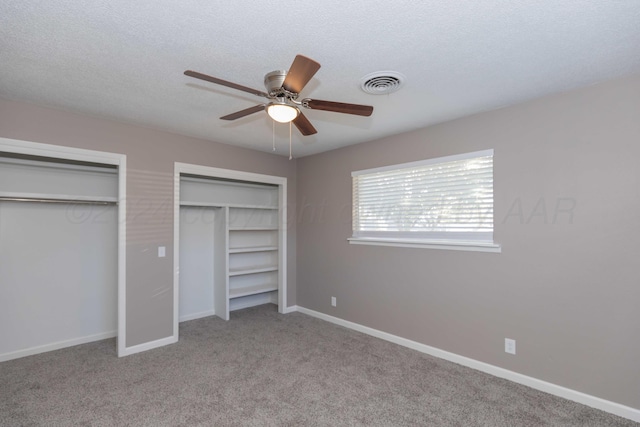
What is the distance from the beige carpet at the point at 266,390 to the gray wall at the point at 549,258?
300mm

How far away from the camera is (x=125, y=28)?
1775 millimetres

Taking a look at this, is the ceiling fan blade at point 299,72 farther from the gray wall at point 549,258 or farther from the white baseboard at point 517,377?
the white baseboard at point 517,377

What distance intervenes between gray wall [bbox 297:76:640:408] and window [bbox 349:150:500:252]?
10cm

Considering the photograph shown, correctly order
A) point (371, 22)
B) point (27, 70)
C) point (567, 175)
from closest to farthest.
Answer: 1. point (371, 22)
2. point (27, 70)
3. point (567, 175)

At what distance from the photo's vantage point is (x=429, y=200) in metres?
3.44

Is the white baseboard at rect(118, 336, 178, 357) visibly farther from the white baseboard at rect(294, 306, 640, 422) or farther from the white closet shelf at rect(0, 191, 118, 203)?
the white baseboard at rect(294, 306, 640, 422)

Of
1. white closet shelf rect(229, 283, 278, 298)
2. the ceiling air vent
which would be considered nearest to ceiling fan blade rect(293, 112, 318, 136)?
the ceiling air vent

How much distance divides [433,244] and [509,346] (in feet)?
3.59

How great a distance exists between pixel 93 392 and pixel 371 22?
10.9ft

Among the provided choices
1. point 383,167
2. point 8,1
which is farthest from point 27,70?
point 383,167

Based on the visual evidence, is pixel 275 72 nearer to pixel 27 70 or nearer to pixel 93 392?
pixel 27 70

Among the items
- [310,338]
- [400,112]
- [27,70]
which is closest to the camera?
[27,70]

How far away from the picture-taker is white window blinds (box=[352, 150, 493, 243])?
307 cm

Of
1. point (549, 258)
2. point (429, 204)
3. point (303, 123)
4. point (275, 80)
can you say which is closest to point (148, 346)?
point (303, 123)
